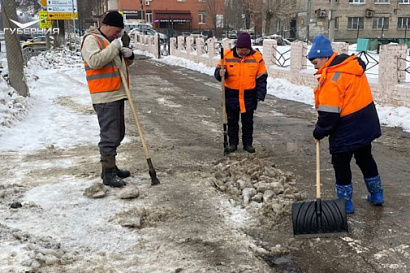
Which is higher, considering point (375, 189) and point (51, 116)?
point (375, 189)

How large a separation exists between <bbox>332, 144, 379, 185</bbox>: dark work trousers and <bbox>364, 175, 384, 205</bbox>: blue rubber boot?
56 millimetres

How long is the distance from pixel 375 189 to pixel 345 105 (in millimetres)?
1013

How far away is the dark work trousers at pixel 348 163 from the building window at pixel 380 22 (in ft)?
153

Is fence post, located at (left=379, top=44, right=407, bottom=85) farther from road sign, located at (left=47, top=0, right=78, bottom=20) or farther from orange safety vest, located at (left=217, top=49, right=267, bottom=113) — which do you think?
road sign, located at (left=47, top=0, right=78, bottom=20)

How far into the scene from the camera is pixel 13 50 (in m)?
10.4

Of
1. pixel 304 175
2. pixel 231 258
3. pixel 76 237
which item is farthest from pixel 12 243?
pixel 304 175

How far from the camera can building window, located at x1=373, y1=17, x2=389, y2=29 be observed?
4602cm

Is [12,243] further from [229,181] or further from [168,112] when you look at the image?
[168,112]

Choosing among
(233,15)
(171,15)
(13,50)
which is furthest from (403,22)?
(13,50)

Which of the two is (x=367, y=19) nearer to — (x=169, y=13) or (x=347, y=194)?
(x=169, y=13)

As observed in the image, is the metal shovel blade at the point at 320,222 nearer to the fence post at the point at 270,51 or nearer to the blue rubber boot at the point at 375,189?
the blue rubber boot at the point at 375,189

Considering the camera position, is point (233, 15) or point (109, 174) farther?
point (233, 15)

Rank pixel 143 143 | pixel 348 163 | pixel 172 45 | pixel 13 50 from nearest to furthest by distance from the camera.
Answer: pixel 348 163, pixel 143 143, pixel 13 50, pixel 172 45

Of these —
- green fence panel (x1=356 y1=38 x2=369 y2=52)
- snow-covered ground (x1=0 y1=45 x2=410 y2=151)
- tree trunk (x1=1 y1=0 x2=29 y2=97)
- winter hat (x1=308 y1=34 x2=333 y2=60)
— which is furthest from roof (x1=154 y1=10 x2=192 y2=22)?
winter hat (x1=308 y1=34 x2=333 y2=60)
